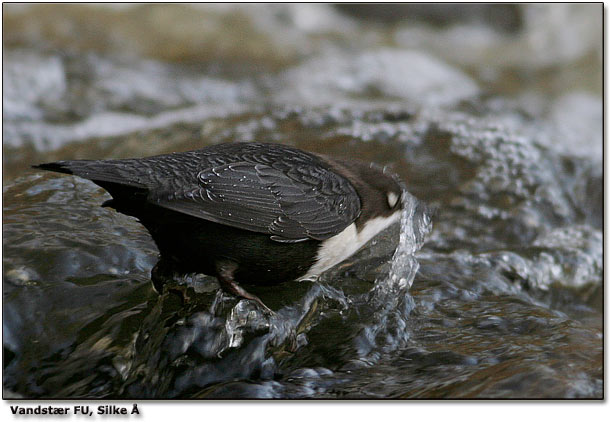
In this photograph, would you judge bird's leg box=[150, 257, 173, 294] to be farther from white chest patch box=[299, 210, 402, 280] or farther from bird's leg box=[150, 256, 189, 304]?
white chest patch box=[299, 210, 402, 280]

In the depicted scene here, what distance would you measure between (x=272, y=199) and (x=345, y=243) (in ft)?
1.60

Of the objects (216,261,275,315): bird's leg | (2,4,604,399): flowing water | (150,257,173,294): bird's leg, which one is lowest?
(2,4,604,399): flowing water

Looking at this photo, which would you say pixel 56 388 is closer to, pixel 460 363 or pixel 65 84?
pixel 460 363

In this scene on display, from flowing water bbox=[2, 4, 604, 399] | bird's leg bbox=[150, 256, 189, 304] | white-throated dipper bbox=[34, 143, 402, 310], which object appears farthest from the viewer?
bird's leg bbox=[150, 256, 189, 304]

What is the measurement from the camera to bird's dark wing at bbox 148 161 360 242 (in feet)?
8.59

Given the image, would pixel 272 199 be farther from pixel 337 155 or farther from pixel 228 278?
pixel 337 155

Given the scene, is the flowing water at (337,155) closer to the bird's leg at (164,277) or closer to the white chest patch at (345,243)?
the bird's leg at (164,277)

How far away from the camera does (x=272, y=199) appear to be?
285 cm

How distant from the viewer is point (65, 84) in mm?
6422

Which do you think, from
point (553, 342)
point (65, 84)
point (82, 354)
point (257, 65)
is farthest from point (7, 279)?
point (257, 65)

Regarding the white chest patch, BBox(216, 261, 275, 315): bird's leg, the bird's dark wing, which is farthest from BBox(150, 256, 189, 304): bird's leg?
the white chest patch

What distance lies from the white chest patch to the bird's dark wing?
79mm

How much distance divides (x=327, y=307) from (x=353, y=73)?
4.58m

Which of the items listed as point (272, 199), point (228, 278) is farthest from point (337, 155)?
point (228, 278)
